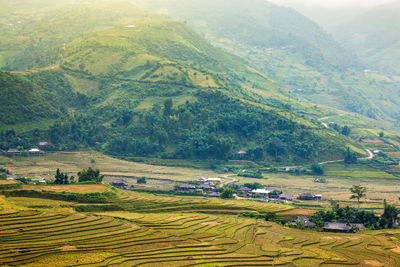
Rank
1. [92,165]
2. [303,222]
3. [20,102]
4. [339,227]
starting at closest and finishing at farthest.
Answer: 1. [339,227]
2. [303,222]
3. [92,165]
4. [20,102]

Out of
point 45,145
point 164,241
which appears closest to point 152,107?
point 45,145

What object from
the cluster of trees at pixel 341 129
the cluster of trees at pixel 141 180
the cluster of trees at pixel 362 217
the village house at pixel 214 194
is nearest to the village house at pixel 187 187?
the village house at pixel 214 194

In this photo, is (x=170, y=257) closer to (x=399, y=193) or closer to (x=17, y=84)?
(x=399, y=193)

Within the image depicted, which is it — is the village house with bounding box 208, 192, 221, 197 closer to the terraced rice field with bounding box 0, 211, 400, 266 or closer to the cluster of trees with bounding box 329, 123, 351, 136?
the terraced rice field with bounding box 0, 211, 400, 266

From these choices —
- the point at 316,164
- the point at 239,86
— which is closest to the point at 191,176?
the point at 316,164

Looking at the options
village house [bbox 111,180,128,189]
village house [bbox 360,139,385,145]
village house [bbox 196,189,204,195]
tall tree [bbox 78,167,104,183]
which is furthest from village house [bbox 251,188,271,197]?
village house [bbox 360,139,385,145]

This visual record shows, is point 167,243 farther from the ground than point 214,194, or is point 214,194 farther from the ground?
point 214,194

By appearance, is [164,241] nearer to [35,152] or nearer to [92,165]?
[92,165]
